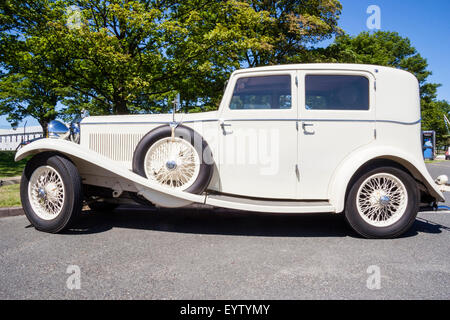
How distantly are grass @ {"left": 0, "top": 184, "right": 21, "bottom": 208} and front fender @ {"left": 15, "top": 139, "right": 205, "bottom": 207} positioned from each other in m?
1.75

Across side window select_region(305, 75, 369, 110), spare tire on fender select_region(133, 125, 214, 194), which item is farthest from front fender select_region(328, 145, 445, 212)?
spare tire on fender select_region(133, 125, 214, 194)

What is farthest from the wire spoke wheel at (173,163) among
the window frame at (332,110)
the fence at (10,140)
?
the fence at (10,140)

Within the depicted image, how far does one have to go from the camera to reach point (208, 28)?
13.0 metres

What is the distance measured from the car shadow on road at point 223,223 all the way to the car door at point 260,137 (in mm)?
549

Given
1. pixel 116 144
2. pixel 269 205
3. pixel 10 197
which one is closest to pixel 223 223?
pixel 269 205

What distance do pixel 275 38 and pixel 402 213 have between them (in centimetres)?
1371

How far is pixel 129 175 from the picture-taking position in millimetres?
3066

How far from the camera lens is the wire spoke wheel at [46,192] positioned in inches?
127

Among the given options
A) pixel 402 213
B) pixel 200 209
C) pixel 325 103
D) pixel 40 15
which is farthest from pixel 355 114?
pixel 40 15

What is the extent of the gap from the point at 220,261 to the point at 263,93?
6.39 ft

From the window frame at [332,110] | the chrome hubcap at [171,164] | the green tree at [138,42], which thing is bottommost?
the chrome hubcap at [171,164]

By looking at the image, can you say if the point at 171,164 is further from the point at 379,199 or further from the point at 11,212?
the point at 11,212

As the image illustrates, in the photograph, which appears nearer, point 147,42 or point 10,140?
point 147,42

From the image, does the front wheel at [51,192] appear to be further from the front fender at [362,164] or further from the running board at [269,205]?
the front fender at [362,164]
